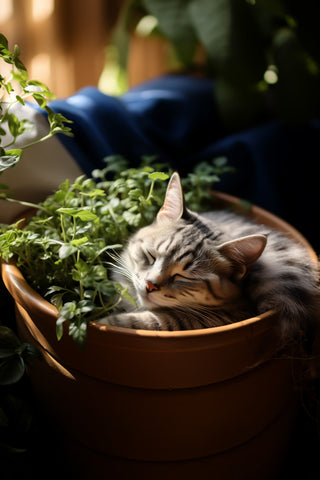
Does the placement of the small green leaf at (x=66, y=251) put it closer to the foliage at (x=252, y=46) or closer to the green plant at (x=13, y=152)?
the green plant at (x=13, y=152)

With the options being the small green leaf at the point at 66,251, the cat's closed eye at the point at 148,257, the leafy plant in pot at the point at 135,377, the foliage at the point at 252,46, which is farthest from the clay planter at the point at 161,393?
the foliage at the point at 252,46

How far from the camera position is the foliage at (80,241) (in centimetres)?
91

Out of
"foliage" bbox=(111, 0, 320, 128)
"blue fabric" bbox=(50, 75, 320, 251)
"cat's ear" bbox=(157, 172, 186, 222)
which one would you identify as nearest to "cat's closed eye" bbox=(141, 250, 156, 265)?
"cat's ear" bbox=(157, 172, 186, 222)

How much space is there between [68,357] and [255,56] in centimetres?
143

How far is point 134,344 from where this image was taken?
866 mm

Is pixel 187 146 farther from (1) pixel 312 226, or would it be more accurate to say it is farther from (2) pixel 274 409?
(2) pixel 274 409

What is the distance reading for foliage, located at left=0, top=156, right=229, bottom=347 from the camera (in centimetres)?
91

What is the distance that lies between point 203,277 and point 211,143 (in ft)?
3.73

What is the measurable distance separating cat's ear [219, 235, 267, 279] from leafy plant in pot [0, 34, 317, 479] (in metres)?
0.14

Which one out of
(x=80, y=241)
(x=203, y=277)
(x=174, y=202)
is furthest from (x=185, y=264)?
(x=80, y=241)

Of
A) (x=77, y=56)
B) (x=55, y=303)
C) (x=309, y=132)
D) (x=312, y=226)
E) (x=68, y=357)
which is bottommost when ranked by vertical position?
(x=312, y=226)

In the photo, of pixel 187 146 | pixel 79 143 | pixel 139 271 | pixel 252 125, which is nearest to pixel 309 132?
pixel 252 125

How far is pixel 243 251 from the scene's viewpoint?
997 millimetres

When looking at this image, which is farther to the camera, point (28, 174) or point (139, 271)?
point (28, 174)
